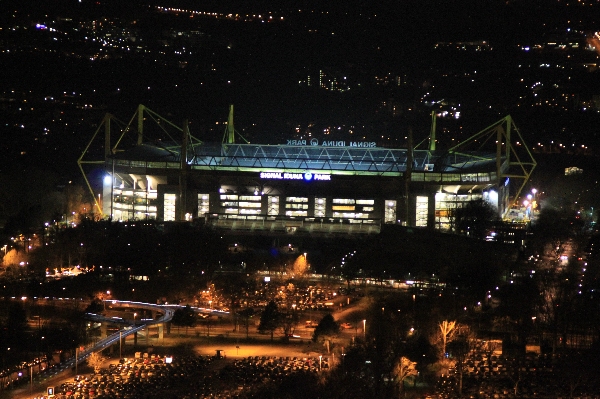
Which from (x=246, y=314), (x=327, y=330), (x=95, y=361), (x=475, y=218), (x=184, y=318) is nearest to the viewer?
(x=95, y=361)

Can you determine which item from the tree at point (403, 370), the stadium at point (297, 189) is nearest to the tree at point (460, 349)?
the tree at point (403, 370)

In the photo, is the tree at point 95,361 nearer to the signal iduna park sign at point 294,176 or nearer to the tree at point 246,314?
the tree at point 246,314

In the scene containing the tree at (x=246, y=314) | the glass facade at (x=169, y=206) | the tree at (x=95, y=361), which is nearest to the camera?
the tree at (x=95, y=361)

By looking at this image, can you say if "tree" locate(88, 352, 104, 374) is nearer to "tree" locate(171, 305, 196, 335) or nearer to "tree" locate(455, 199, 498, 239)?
"tree" locate(171, 305, 196, 335)

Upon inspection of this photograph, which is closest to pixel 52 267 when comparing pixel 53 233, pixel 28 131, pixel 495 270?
pixel 53 233

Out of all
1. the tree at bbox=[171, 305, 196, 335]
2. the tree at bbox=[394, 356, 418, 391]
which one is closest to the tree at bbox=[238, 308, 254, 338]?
the tree at bbox=[171, 305, 196, 335]

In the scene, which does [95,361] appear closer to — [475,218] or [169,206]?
[475,218]

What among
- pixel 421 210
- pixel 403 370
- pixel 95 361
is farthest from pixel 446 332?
pixel 421 210

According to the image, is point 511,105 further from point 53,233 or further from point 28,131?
point 53,233

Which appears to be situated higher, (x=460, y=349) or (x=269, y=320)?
(x=269, y=320)
